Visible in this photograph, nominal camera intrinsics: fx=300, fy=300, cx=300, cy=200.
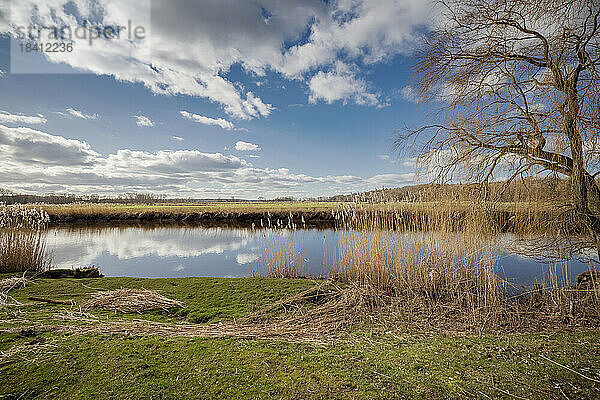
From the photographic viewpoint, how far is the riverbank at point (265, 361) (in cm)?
220

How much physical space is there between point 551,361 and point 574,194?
273 centimetres

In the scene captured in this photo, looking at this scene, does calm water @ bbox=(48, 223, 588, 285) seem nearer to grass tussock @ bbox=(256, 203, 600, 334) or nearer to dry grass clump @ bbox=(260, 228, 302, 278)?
dry grass clump @ bbox=(260, 228, 302, 278)

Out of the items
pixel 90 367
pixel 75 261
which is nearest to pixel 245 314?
pixel 90 367

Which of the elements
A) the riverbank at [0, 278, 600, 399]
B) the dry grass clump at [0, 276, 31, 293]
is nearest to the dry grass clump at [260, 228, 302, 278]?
the riverbank at [0, 278, 600, 399]

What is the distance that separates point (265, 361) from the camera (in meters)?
2.64

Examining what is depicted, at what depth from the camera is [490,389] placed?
222 cm

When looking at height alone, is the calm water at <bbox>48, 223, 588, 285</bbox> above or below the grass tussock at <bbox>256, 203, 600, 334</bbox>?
below

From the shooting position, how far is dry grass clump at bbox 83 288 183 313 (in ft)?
14.0

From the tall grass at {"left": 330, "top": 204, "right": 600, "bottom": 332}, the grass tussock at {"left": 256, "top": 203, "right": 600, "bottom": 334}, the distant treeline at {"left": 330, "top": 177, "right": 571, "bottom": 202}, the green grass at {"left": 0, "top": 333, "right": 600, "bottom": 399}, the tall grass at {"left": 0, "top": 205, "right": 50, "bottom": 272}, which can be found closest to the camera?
the green grass at {"left": 0, "top": 333, "right": 600, "bottom": 399}

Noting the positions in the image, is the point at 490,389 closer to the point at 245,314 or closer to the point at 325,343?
the point at 325,343

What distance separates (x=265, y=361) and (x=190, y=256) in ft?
39.5

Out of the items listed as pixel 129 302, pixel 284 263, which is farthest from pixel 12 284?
pixel 284 263

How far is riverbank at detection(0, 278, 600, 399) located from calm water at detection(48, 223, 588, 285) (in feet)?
14.7

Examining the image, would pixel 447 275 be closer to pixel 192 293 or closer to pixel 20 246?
pixel 192 293
